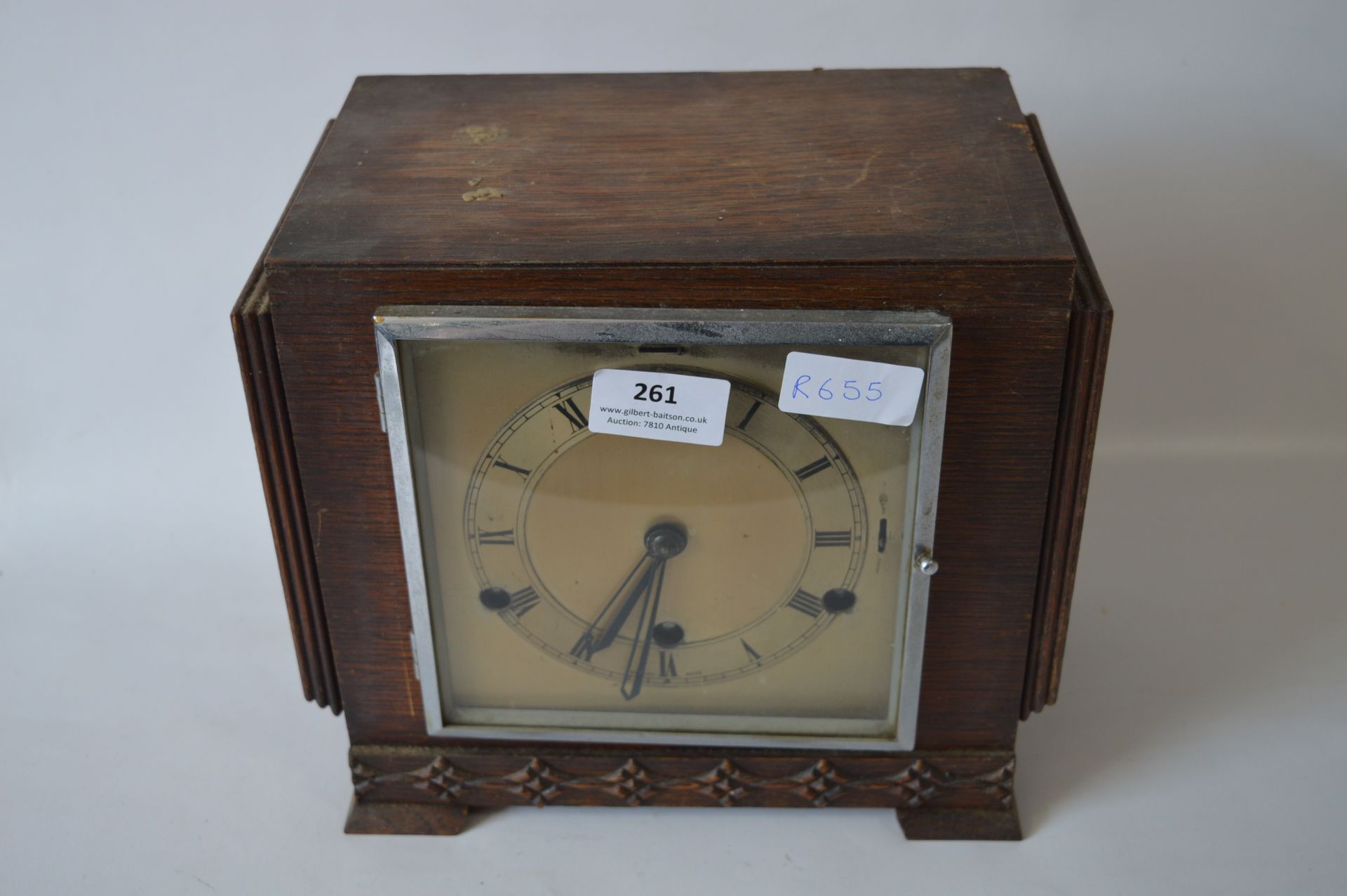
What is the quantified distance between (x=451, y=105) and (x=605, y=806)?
72 centimetres

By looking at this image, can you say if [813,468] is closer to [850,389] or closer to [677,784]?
[850,389]

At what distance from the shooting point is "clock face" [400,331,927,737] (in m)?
1.34

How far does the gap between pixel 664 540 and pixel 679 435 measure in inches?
4.7

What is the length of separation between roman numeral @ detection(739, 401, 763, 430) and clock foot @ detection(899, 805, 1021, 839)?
468 millimetres

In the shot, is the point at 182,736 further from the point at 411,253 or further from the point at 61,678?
the point at 411,253

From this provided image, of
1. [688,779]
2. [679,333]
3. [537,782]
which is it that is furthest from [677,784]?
[679,333]

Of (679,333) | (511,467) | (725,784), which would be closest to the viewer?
(679,333)

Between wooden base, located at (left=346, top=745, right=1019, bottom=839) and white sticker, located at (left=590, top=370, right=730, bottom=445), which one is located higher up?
white sticker, located at (left=590, top=370, right=730, bottom=445)

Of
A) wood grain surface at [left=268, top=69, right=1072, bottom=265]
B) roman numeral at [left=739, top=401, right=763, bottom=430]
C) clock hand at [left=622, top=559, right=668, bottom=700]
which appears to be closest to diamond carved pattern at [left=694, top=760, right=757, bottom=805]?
clock hand at [left=622, top=559, right=668, bottom=700]

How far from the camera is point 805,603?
1.44 metres

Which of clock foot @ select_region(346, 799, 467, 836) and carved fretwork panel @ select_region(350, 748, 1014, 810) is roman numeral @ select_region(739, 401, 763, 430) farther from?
clock foot @ select_region(346, 799, 467, 836)

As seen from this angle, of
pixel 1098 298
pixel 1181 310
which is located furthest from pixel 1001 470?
pixel 1181 310

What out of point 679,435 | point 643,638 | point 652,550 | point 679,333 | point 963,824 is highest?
point 679,333

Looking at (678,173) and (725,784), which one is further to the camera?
(725,784)
